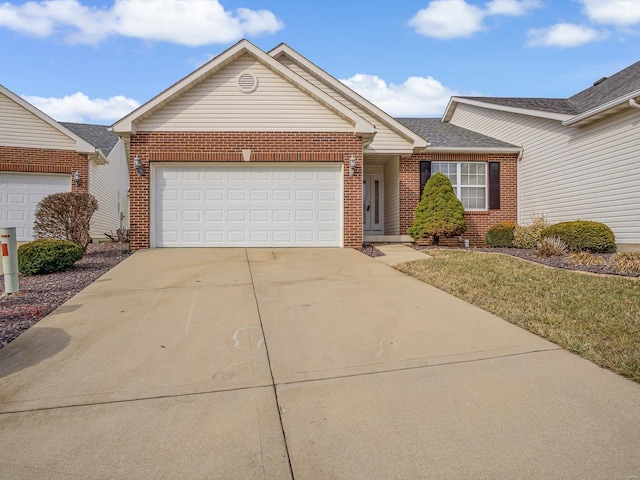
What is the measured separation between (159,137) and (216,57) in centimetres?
251

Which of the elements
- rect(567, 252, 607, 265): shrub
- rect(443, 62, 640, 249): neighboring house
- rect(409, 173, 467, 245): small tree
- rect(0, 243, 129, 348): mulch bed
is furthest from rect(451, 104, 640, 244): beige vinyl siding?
Result: rect(0, 243, 129, 348): mulch bed

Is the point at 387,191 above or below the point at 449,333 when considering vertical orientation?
above

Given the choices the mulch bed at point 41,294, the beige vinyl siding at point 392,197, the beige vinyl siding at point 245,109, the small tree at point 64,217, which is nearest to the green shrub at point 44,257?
the mulch bed at point 41,294

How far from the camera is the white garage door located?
45.9 feet

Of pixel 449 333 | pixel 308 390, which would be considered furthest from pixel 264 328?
pixel 449 333

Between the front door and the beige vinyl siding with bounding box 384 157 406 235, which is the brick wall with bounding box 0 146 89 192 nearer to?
the front door

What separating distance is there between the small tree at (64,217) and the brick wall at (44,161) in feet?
17.9

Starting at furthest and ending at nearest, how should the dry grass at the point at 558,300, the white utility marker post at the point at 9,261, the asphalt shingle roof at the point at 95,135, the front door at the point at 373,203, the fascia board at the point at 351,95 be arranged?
the asphalt shingle roof at the point at 95,135, the front door at the point at 373,203, the fascia board at the point at 351,95, the white utility marker post at the point at 9,261, the dry grass at the point at 558,300

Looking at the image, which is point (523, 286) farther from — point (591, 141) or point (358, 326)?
point (591, 141)

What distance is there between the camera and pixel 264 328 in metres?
4.84

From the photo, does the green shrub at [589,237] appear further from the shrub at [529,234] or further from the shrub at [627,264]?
the shrub at [627,264]

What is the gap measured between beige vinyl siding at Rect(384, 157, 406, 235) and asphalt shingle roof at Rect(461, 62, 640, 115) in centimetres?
486

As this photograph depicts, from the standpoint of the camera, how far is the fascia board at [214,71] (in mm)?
10578

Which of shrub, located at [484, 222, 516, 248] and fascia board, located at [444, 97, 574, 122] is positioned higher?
fascia board, located at [444, 97, 574, 122]
